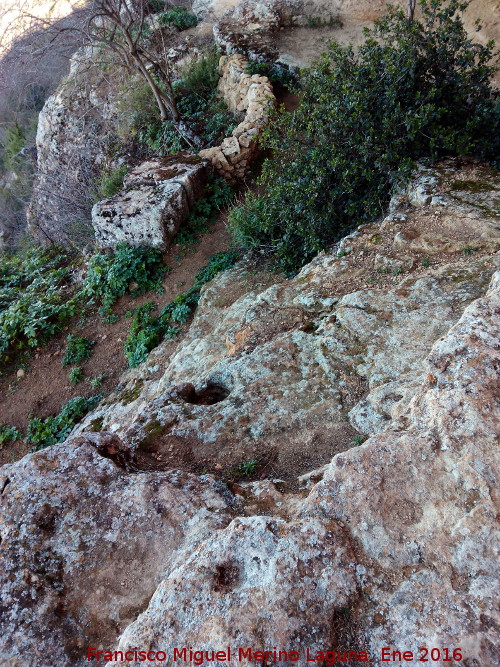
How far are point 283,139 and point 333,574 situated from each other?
22.4ft

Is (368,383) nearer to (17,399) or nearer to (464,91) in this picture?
(464,91)

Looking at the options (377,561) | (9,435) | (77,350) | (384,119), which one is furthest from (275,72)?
(377,561)

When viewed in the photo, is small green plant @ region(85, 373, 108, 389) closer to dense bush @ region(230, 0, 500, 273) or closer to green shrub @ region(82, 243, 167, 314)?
green shrub @ region(82, 243, 167, 314)

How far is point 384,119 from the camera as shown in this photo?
5949mm

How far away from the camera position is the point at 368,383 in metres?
3.89

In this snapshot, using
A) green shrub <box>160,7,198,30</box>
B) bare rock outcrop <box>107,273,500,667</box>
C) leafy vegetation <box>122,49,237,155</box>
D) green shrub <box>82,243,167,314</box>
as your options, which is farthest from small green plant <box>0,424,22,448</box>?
green shrub <box>160,7,198,30</box>

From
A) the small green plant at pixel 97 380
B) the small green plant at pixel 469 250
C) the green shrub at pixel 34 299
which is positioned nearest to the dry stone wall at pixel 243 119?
the green shrub at pixel 34 299

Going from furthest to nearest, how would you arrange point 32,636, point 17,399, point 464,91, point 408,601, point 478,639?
point 17,399 < point 464,91 < point 32,636 < point 408,601 < point 478,639

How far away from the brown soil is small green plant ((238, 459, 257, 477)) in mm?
4444

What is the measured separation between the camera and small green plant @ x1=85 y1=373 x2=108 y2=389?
8.02 m

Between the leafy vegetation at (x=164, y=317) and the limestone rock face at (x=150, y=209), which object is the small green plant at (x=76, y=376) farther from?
the limestone rock face at (x=150, y=209)

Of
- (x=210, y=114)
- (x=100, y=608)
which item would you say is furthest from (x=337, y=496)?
(x=210, y=114)

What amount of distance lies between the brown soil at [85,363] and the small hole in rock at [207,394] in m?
3.26

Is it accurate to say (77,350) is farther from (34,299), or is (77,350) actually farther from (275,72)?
(275,72)
